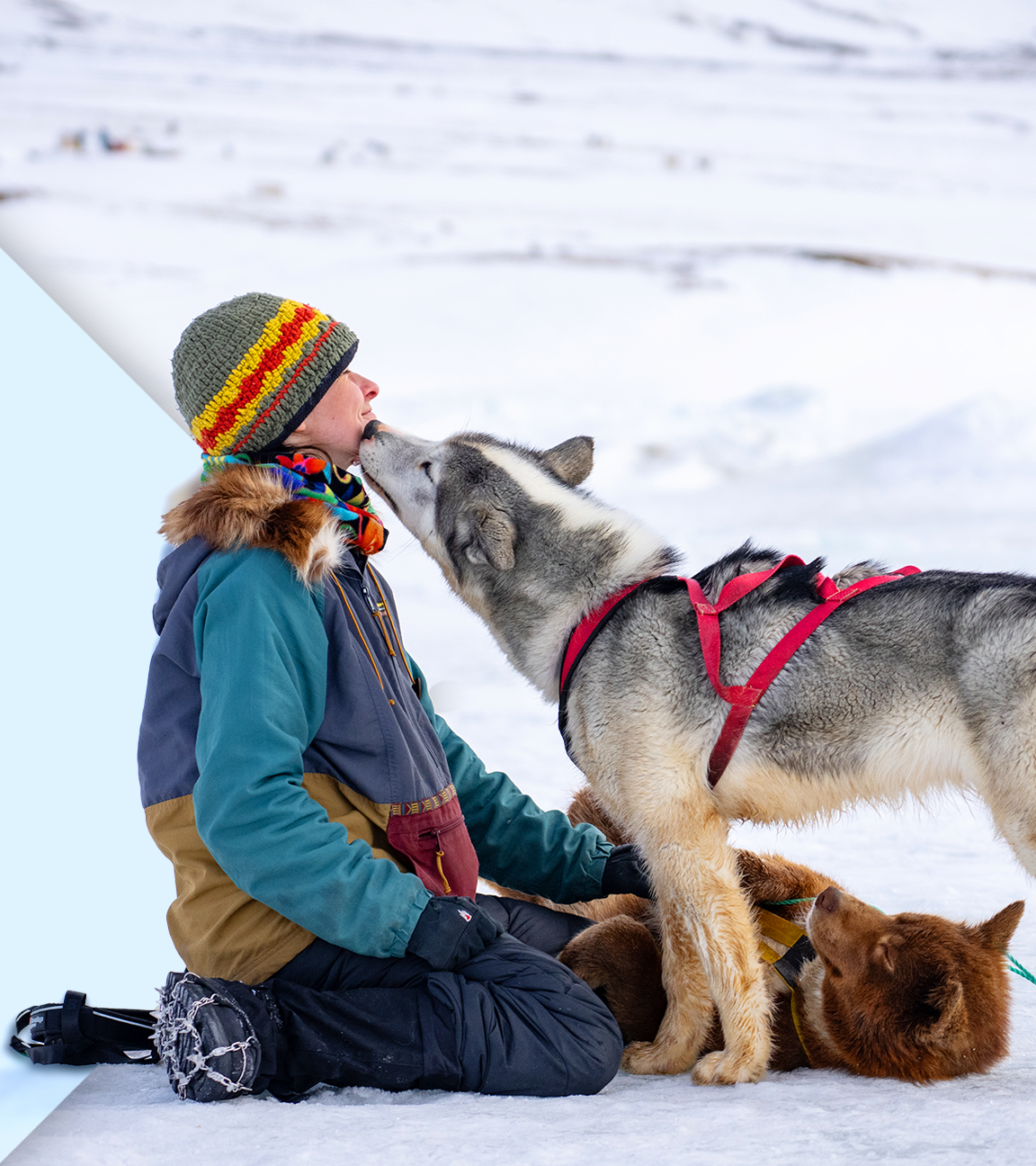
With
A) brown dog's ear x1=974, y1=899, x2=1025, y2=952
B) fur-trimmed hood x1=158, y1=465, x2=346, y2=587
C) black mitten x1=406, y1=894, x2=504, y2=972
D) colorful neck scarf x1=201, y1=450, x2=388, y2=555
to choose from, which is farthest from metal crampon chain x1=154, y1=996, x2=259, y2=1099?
brown dog's ear x1=974, y1=899, x2=1025, y2=952

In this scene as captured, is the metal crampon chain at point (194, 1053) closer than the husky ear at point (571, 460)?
Yes

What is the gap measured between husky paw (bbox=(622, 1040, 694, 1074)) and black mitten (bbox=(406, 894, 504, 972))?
0.49 m

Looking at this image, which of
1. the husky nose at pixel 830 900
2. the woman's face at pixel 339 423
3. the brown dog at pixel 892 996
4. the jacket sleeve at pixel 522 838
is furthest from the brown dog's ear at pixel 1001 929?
the woman's face at pixel 339 423

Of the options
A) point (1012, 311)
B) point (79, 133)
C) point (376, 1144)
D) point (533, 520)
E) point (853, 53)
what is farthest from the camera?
point (1012, 311)

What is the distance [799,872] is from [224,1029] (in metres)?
1.32

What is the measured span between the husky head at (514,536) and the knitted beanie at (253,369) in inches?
11.2

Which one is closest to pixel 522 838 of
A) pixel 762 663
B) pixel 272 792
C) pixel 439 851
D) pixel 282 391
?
pixel 439 851

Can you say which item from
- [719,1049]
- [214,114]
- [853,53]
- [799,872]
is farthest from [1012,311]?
[719,1049]

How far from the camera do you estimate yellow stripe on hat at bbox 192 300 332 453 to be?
6.27ft

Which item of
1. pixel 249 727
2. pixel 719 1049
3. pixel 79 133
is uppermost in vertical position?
pixel 79 133

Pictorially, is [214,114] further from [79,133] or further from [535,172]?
[535,172]

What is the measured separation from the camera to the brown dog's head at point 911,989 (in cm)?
171

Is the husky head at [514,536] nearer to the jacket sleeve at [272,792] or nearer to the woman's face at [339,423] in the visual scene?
the woman's face at [339,423]

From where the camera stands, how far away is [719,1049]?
2025mm
